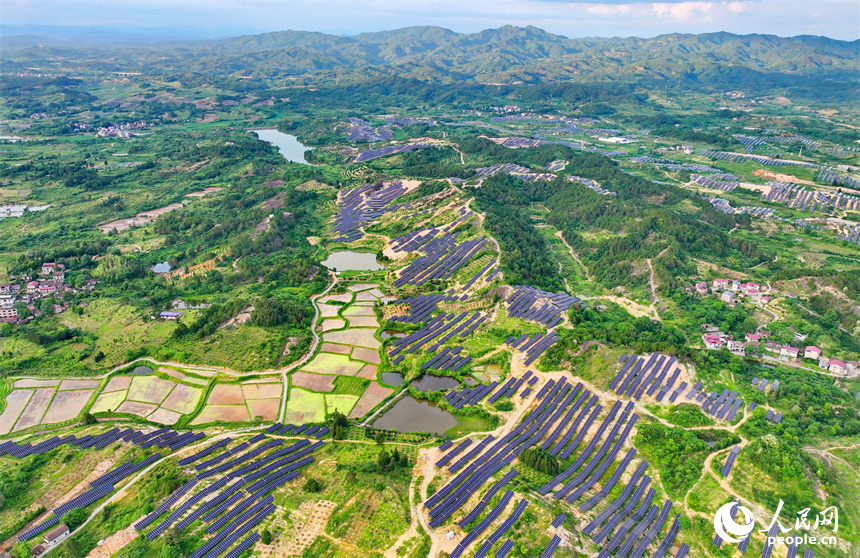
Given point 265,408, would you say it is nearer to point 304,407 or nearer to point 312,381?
point 304,407

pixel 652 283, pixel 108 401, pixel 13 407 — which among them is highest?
pixel 652 283

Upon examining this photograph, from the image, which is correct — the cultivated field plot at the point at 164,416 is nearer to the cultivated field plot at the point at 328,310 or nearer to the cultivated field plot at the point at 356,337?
the cultivated field plot at the point at 356,337

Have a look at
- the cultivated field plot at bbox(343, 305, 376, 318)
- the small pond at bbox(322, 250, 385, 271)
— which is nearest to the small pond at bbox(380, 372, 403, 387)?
the cultivated field plot at bbox(343, 305, 376, 318)

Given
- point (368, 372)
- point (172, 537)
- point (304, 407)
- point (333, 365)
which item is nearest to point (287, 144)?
point (333, 365)

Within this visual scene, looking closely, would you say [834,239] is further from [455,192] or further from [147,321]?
[147,321]

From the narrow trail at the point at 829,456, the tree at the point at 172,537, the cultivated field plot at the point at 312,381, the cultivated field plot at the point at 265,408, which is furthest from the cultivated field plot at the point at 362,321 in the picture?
the narrow trail at the point at 829,456

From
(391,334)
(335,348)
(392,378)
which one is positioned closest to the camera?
(392,378)
